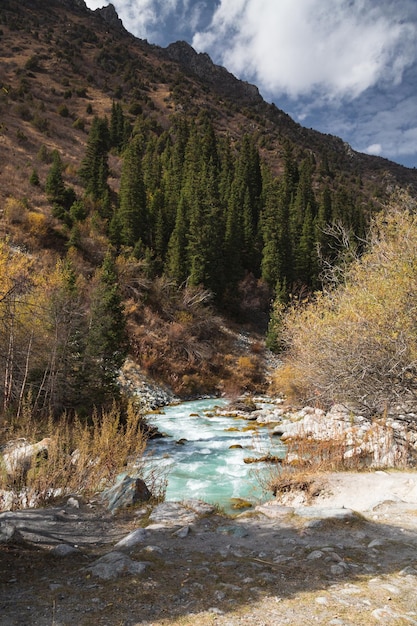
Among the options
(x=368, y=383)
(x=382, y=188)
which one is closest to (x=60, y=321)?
(x=368, y=383)

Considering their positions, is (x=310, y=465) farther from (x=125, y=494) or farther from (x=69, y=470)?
(x=69, y=470)

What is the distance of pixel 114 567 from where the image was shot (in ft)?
12.9

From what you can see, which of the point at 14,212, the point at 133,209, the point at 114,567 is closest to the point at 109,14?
the point at 133,209

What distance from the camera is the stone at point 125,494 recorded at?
21.8ft

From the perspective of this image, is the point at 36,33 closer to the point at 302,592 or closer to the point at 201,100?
the point at 201,100

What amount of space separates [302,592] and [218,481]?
28.0 feet

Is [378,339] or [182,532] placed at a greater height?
[378,339]

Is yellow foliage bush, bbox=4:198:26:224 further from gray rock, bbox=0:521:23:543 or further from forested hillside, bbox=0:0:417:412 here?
gray rock, bbox=0:521:23:543

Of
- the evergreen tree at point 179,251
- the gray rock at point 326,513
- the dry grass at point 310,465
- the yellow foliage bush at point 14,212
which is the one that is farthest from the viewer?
the evergreen tree at point 179,251

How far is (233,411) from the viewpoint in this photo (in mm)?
23188

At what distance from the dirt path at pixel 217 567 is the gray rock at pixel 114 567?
5 centimetres

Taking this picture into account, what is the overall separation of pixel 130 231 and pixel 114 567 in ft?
129

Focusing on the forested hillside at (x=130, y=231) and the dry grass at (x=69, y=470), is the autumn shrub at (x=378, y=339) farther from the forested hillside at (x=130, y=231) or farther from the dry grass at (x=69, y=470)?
the dry grass at (x=69, y=470)

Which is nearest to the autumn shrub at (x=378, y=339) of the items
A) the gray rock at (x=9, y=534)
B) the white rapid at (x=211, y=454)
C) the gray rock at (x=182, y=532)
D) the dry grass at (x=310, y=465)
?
the dry grass at (x=310, y=465)
